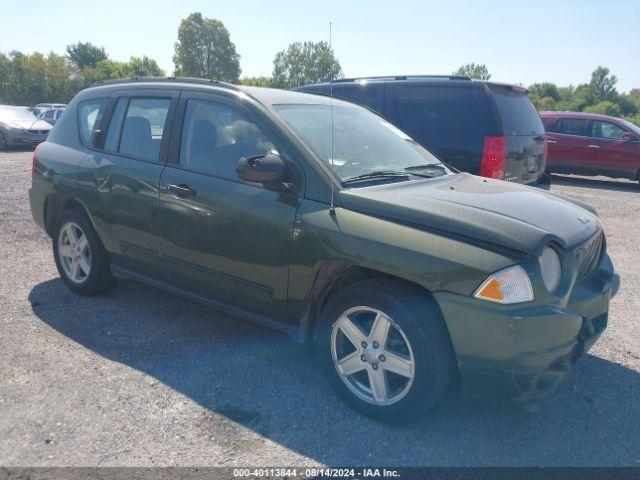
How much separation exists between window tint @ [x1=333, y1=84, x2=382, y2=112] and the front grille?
408cm

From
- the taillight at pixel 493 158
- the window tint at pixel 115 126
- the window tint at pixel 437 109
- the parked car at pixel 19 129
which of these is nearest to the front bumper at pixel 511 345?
the window tint at pixel 115 126

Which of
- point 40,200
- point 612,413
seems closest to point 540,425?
point 612,413

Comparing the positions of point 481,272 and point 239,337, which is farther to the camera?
point 239,337

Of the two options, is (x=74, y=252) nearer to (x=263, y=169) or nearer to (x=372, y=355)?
(x=263, y=169)

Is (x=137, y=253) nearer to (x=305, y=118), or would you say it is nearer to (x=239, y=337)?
(x=239, y=337)

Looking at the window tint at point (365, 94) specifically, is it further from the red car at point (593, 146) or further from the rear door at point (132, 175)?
the red car at point (593, 146)

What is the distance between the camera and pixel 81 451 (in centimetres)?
292

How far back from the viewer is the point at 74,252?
5.02 meters

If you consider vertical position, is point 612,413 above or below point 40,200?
below

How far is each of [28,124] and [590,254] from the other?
19.9 m

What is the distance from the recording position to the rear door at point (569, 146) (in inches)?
542

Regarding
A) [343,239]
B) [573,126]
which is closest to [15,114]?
[573,126]

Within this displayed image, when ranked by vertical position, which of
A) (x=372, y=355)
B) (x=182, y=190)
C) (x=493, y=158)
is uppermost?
(x=493, y=158)

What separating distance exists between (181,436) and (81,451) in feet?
1.60
